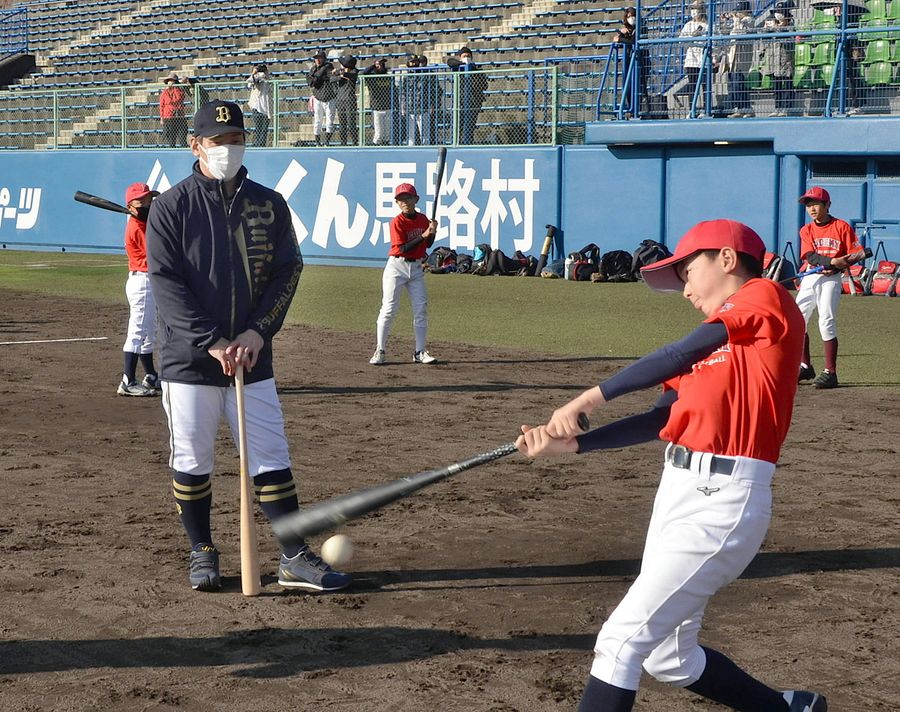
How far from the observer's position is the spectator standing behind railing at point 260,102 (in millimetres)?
30938

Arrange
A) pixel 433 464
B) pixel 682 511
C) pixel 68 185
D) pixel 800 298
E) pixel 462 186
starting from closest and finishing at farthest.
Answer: pixel 682 511 < pixel 433 464 < pixel 800 298 < pixel 462 186 < pixel 68 185

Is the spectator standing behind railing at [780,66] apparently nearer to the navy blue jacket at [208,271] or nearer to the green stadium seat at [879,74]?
the green stadium seat at [879,74]

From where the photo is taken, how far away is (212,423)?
637 centimetres

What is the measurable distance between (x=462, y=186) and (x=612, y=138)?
396 cm

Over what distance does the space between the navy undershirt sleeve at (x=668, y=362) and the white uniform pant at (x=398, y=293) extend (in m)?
10.3

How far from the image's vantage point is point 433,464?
936cm

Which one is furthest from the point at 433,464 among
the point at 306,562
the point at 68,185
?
the point at 68,185

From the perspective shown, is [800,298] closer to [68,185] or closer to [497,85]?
[497,85]

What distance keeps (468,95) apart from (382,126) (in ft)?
7.97

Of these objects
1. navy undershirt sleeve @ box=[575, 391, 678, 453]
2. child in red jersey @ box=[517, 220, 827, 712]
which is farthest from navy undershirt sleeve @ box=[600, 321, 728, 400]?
navy undershirt sleeve @ box=[575, 391, 678, 453]

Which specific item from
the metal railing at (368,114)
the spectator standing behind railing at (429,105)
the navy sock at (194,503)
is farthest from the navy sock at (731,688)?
the spectator standing behind railing at (429,105)

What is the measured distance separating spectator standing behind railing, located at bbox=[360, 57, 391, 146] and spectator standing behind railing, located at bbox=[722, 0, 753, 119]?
26.7ft

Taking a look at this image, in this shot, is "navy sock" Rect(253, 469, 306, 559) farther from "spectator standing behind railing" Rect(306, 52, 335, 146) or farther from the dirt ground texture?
"spectator standing behind railing" Rect(306, 52, 335, 146)

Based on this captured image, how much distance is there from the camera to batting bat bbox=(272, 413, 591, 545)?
185 inches
